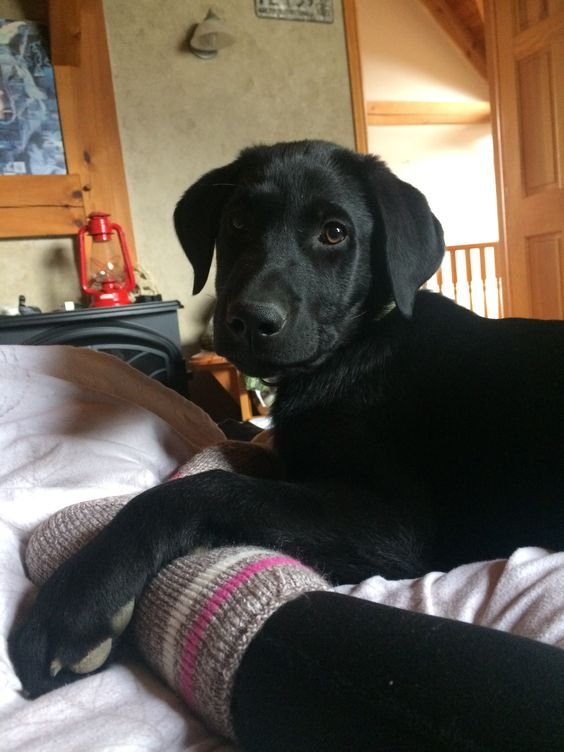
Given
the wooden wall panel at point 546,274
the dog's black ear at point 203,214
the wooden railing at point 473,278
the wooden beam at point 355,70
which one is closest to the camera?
the dog's black ear at point 203,214

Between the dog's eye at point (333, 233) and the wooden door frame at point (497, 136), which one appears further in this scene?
the wooden door frame at point (497, 136)

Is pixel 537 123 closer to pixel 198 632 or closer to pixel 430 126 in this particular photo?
pixel 430 126

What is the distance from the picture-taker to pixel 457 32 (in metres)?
5.81

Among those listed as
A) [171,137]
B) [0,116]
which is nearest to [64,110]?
[0,116]

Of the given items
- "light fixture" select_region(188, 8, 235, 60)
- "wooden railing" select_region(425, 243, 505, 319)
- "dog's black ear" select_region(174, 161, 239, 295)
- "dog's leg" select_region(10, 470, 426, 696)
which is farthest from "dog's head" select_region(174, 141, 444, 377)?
"wooden railing" select_region(425, 243, 505, 319)

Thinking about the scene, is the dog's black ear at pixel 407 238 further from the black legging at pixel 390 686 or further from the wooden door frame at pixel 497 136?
the wooden door frame at pixel 497 136

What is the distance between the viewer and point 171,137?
2.90 meters

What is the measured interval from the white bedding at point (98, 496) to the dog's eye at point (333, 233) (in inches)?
21.3

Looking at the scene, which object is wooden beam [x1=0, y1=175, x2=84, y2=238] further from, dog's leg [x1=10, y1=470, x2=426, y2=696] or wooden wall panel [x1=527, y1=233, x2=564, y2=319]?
wooden wall panel [x1=527, y1=233, x2=564, y2=319]

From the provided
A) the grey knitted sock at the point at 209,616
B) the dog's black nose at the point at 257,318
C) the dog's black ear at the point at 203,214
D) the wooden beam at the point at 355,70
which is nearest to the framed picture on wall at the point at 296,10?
the wooden beam at the point at 355,70

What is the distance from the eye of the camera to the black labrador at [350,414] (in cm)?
74

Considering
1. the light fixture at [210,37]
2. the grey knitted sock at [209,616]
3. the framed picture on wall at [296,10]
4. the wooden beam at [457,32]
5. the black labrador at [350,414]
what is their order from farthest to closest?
the wooden beam at [457,32], the framed picture on wall at [296,10], the light fixture at [210,37], the black labrador at [350,414], the grey knitted sock at [209,616]

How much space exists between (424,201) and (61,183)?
2.01 m

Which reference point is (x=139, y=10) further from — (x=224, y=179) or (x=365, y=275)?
(x=365, y=275)
